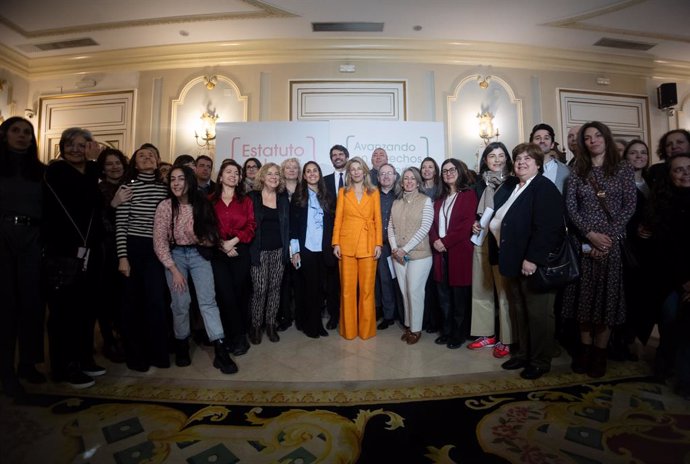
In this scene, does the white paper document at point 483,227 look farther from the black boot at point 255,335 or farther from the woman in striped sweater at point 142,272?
the woman in striped sweater at point 142,272

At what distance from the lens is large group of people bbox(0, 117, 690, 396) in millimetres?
1431

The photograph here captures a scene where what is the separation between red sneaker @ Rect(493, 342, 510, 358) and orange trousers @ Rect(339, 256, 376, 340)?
0.99 m

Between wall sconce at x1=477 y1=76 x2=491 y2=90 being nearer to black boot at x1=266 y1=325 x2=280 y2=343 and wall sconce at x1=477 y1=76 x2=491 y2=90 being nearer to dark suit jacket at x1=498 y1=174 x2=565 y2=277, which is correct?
dark suit jacket at x1=498 y1=174 x2=565 y2=277

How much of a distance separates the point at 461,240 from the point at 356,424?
1.61 metres

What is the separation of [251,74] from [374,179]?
3.18 metres

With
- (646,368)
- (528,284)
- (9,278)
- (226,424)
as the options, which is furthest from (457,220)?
(9,278)

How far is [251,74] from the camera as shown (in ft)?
15.4

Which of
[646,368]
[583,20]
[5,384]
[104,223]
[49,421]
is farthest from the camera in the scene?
[583,20]

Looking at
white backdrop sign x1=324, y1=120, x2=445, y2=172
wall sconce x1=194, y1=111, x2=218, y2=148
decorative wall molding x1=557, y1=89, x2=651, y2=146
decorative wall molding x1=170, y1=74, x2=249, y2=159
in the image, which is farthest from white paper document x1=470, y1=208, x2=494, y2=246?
wall sconce x1=194, y1=111, x2=218, y2=148

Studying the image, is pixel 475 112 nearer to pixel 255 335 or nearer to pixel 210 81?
Result: pixel 210 81

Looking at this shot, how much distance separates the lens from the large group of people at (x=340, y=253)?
143 cm

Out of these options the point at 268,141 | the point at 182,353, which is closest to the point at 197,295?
the point at 182,353

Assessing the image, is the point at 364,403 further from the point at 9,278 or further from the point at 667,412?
the point at 9,278

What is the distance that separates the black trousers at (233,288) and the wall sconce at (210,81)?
Result: 3.66 m
